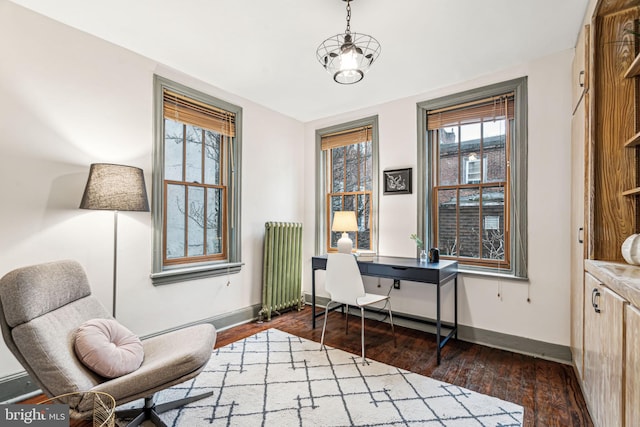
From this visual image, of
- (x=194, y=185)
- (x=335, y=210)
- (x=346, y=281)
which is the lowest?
(x=346, y=281)

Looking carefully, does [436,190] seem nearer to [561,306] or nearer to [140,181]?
[561,306]

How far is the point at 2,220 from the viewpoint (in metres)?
1.97

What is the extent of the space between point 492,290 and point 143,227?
3.22m

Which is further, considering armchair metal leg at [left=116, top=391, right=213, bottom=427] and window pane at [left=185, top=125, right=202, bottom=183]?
window pane at [left=185, top=125, right=202, bottom=183]

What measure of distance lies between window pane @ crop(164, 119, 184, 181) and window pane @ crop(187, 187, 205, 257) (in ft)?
0.76

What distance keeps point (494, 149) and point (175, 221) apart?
10.5ft

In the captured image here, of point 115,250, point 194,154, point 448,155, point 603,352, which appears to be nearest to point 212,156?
point 194,154

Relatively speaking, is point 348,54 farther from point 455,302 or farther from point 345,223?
point 455,302

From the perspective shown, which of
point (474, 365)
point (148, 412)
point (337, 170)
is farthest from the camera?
point (337, 170)

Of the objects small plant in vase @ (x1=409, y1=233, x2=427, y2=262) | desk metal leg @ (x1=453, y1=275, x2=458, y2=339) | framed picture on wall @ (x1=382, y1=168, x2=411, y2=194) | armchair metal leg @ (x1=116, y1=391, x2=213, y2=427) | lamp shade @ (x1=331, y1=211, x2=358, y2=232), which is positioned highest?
framed picture on wall @ (x1=382, y1=168, x2=411, y2=194)

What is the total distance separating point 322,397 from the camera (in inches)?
80.3

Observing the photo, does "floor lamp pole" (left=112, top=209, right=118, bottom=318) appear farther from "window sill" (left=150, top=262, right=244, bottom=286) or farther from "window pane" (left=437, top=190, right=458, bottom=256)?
"window pane" (left=437, top=190, right=458, bottom=256)

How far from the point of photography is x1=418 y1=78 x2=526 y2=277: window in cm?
277
